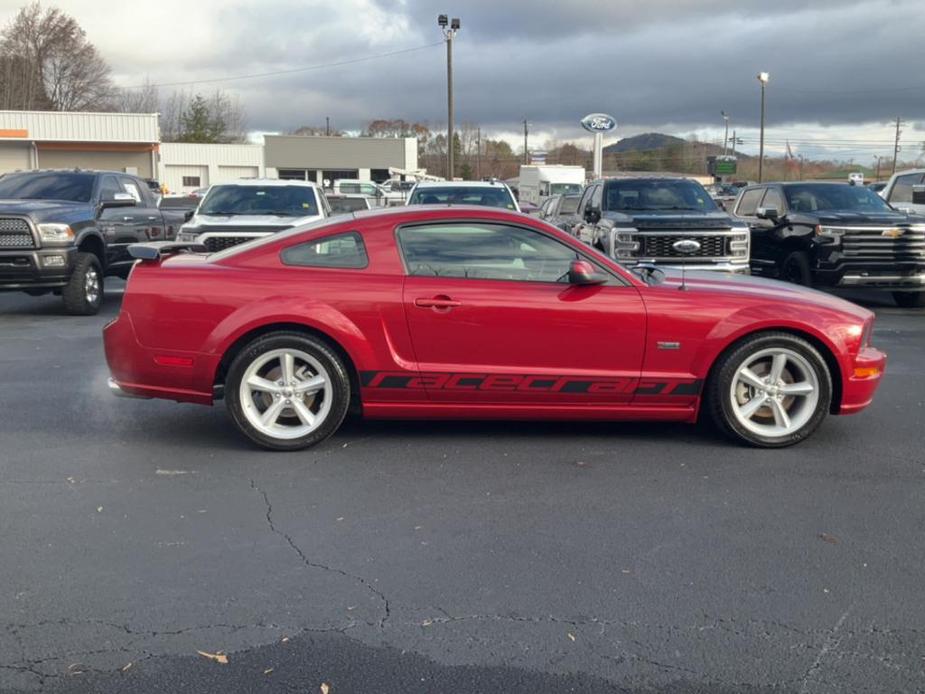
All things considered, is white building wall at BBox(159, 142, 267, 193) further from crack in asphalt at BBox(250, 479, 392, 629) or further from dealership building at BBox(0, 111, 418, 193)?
crack in asphalt at BBox(250, 479, 392, 629)

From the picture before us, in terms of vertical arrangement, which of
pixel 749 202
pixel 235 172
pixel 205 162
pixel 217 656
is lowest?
pixel 217 656

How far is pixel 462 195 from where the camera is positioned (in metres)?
15.8

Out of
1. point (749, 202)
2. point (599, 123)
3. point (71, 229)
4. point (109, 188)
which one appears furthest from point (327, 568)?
point (599, 123)

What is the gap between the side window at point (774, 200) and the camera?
13.7 metres

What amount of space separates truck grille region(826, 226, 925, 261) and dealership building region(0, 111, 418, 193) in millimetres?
33342

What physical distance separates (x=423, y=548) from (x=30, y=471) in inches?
101

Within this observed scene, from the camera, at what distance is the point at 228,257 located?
5.82 meters

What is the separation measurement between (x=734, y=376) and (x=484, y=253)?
1720 millimetres

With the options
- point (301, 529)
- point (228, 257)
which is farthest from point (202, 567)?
point (228, 257)

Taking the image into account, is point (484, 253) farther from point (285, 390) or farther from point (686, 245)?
point (686, 245)

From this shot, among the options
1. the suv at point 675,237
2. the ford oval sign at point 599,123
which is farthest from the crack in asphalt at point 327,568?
the ford oval sign at point 599,123

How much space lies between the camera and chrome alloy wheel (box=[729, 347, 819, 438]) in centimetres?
569

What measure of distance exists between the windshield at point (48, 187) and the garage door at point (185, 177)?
51.7 meters

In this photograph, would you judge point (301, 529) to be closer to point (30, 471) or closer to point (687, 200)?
point (30, 471)
